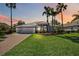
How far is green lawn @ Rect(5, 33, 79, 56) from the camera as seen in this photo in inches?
252

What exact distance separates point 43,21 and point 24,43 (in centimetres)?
50

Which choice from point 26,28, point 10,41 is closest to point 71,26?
point 26,28

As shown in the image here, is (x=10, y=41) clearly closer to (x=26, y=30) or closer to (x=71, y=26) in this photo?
(x=26, y=30)

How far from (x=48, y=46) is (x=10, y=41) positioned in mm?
668

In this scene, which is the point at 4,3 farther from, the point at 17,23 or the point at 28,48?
the point at 28,48

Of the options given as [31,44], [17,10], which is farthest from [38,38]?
[17,10]

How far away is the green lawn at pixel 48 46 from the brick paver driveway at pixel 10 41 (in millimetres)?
71

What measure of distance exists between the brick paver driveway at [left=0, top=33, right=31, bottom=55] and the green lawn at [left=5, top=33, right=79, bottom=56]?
7 centimetres

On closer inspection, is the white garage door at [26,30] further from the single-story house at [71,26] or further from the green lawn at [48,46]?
the single-story house at [71,26]

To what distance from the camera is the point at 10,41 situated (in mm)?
6570

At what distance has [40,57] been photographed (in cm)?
638

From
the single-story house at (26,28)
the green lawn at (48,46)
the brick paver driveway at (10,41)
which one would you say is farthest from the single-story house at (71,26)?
the brick paver driveway at (10,41)

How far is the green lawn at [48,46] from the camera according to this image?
641cm

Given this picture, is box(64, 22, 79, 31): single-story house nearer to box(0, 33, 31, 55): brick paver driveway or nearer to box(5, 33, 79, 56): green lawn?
box(5, 33, 79, 56): green lawn
